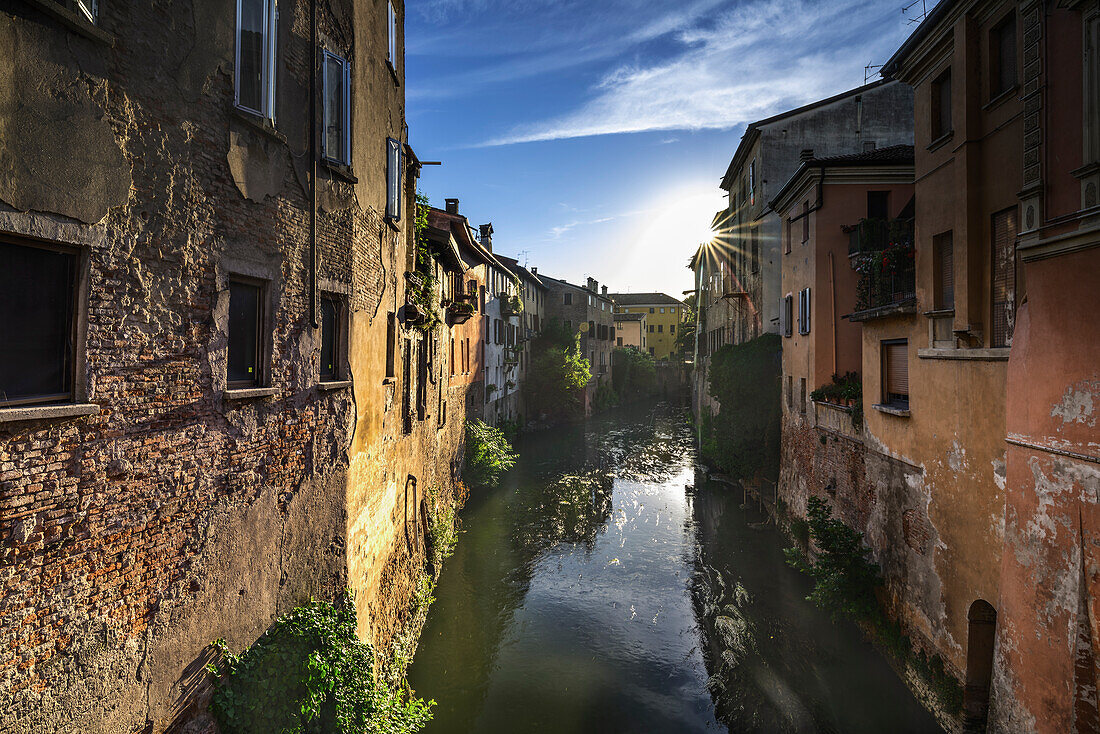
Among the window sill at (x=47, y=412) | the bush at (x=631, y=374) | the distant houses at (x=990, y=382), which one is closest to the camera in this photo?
the window sill at (x=47, y=412)

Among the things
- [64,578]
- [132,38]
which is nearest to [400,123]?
[132,38]

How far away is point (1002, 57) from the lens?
313 inches

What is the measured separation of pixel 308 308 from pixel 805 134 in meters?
22.1

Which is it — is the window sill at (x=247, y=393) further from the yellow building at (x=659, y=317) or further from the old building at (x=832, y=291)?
the yellow building at (x=659, y=317)

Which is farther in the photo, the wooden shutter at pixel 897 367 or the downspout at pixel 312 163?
the wooden shutter at pixel 897 367

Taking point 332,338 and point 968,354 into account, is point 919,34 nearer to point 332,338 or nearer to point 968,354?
point 968,354

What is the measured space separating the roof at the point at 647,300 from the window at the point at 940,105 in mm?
75319

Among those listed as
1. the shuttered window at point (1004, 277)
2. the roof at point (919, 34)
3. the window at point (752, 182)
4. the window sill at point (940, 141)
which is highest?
the window at point (752, 182)

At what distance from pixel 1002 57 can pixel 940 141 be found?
52.5 inches

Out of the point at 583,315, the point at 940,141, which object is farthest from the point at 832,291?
the point at 583,315

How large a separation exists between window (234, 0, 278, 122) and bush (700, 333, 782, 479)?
1781 cm

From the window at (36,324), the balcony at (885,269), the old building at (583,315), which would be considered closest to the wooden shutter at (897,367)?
the balcony at (885,269)

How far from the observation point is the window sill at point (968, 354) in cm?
729

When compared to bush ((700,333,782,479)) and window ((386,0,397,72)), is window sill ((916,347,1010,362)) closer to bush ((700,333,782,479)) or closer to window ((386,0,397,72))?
window ((386,0,397,72))
